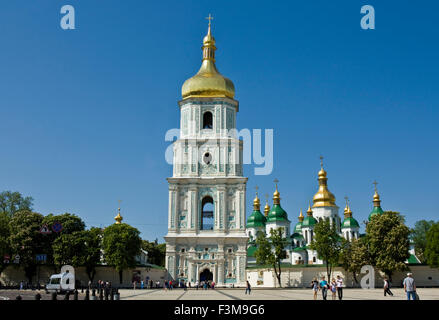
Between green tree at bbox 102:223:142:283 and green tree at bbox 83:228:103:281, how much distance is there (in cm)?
91

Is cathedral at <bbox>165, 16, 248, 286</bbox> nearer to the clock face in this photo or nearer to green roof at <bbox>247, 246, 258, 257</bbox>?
the clock face

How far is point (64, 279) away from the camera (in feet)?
129

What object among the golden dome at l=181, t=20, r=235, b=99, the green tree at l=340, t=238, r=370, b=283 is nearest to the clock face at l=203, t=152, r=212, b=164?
the golden dome at l=181, t=20, r=235, b=99

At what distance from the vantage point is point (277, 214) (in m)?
81.6

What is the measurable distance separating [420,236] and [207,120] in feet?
150

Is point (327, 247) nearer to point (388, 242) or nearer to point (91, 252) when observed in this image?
point (388, 242)

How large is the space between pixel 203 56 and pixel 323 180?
31905 mm

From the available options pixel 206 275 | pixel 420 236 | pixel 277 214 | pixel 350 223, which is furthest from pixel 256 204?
pixel 206 275

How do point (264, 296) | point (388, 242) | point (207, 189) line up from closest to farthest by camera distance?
point (264, 296) → point (388, 242) → point (207, 189)

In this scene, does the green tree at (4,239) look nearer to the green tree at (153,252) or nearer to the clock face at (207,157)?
the clock face at (207,157)

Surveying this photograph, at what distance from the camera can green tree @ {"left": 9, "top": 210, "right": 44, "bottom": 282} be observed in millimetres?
51344

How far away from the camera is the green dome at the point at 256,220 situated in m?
85.4

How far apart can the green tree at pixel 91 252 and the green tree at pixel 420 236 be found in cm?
5245
